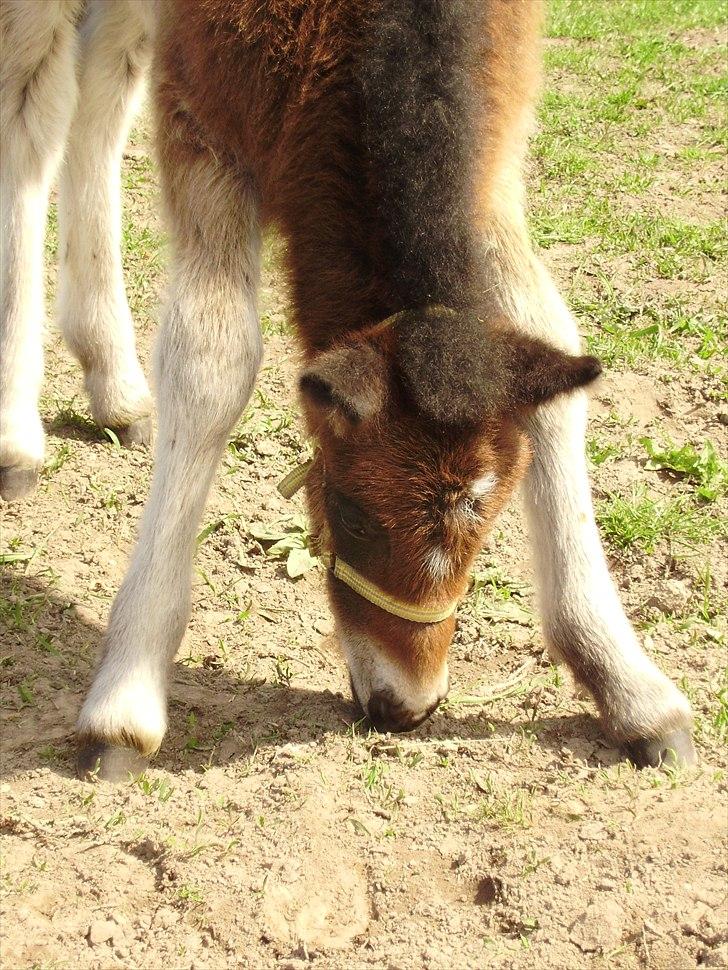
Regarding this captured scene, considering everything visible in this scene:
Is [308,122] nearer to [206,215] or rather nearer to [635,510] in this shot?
[206,215]

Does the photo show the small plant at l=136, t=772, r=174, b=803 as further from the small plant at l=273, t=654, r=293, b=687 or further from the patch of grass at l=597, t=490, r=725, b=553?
the patch of grass at l=597, t=490, r=725, b=553

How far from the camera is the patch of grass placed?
5055mm

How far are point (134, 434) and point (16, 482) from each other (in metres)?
0.69

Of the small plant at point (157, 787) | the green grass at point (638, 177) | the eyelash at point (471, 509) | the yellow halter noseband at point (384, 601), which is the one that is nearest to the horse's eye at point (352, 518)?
the yellow halter noseband at point (384, 601)

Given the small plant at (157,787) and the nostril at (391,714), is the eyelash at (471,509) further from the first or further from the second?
the small plant at (157,787)

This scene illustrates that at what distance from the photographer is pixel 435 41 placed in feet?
11.2

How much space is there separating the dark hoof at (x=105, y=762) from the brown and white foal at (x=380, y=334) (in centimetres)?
1

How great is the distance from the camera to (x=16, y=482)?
209 inches

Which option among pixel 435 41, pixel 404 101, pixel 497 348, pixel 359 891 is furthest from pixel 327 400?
pixel 359 891

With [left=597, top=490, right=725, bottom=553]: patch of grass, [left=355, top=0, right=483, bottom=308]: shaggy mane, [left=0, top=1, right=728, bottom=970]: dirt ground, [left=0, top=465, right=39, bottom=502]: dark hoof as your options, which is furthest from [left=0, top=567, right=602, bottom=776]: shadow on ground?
[left=355, top=0, right=483, bottom=308]: shaggy mane

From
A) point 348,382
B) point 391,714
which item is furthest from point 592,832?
point 348,382

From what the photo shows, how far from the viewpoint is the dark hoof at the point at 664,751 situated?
384 centimetres

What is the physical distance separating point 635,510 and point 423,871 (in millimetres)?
2312

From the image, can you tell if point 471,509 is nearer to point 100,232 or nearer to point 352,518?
point 352,518
